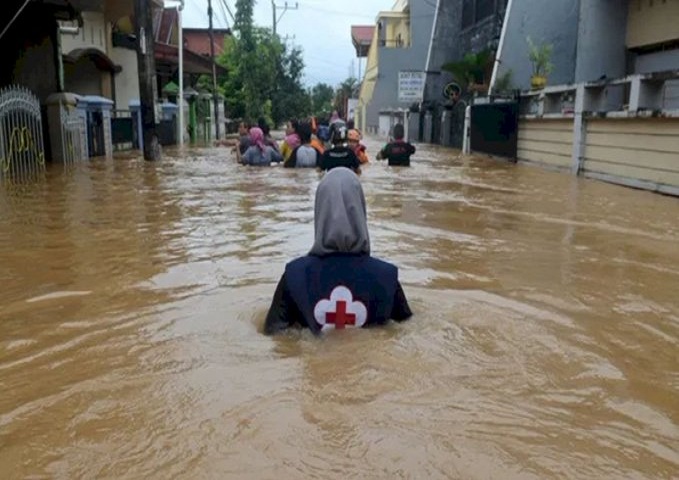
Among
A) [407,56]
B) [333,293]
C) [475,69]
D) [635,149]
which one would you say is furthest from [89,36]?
[333,293]

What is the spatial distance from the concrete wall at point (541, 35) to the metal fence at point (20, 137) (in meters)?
15.2

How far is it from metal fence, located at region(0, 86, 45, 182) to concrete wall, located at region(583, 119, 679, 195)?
35.9 feet

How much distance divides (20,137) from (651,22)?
15371 millimetres

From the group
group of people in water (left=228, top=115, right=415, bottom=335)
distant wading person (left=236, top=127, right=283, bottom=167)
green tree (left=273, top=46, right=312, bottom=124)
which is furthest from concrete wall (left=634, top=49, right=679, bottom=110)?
green tree (left=273, top=46, right=312, bottom=124)

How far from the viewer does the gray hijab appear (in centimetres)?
440

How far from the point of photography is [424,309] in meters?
5.21

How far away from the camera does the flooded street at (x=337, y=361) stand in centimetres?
308

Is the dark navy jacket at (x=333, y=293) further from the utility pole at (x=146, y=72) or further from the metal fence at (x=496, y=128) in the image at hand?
the metal fence at (x=496, y=128)

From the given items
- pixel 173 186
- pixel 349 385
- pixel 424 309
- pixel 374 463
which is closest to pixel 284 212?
pixel 173 186

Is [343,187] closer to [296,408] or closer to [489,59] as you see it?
[296,408]

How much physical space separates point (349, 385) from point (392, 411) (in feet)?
1.30

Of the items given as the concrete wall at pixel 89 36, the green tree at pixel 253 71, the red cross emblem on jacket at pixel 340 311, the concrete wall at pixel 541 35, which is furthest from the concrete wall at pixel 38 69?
the green tree at pixel 253 71

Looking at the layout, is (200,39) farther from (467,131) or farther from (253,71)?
(467,131)

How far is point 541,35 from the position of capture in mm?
24500
